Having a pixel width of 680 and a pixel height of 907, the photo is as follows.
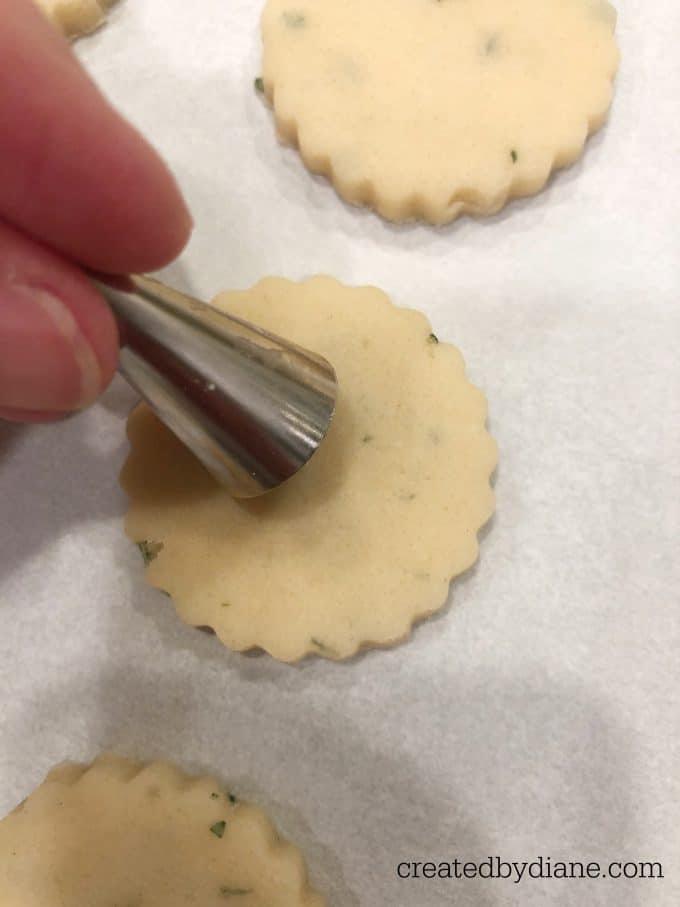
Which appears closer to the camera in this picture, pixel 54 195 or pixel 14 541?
pixel 54 195

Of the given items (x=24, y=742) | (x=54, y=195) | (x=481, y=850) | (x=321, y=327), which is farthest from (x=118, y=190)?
(x=481, y=850)

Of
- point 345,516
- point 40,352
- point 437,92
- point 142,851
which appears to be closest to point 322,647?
point 345,516

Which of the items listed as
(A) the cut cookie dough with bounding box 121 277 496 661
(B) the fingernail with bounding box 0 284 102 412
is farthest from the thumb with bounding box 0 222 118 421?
(A) the cut cookie dough with bounding box 121 277 496 661

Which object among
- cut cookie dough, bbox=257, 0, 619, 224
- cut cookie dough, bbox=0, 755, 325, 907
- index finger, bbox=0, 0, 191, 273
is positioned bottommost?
cut cookie dough, bbox=0, 755, 325, 907

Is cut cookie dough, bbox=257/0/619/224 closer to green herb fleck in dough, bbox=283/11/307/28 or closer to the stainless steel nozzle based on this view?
green herb fleck in dough, bbox=283/11/307/28

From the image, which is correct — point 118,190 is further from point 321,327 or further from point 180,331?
point 321,327

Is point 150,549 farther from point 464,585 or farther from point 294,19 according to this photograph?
point 294,19
